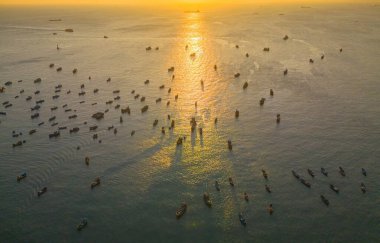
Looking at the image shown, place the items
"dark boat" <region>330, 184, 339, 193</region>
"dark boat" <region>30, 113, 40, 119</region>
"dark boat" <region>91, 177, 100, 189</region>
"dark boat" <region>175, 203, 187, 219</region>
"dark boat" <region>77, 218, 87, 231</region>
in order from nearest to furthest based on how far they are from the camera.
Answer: "dark boat" <region>77, 218, 87, 231</region> → "dark boat" <region>175, 203, 187, 219</region> → "dark boat" <region>330, 184, 339, 193</region> → "dark boat" <region>91, 177, 100, 189</region> → "dark boat" <region>30, 113, 40, 119</region>

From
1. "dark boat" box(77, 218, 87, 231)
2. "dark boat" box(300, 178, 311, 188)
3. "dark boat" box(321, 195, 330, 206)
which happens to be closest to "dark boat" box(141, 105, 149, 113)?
"dark boat" box(77, 218, 87, 231)

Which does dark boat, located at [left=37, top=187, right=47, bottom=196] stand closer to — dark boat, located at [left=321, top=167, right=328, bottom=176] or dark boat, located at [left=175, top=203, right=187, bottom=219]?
dark boat, located at [left=175, top=203, right=187, bottom=219]

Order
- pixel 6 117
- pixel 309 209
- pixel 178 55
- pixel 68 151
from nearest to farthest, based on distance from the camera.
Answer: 1. pixel 309 209
2. pixel 68 151
3. pixel 6 117
4. pixel 178 55

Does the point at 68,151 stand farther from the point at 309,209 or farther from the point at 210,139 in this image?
the point at 309,209

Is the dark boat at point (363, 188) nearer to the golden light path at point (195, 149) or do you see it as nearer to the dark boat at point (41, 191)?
the golden light path at point (195, 149)

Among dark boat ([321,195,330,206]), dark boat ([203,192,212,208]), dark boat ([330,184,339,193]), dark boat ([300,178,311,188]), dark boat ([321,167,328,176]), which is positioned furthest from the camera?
dark boat ([321,167,328,176])

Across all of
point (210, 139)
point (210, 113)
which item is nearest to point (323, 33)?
point (210, 113)

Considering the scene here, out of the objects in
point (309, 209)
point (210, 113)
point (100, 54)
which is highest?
point (100, 54)

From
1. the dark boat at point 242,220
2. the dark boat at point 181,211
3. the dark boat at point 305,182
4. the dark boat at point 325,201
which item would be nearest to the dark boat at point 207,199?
the dark boat at point 181,211

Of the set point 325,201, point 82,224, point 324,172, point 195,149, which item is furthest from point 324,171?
point 82,224
